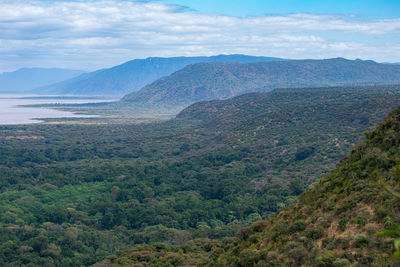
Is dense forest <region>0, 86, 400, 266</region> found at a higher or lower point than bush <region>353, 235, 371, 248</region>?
lower

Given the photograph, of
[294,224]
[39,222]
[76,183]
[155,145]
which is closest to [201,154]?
[155,145]

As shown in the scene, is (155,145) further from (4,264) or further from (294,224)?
(294,224)

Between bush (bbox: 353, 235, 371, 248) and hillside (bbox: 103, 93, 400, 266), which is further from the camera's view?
hillside (bbox: 103, 93, 400, 266)

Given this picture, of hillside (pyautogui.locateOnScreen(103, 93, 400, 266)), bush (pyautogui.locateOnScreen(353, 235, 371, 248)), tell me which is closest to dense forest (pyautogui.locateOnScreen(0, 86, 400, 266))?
hillside (pyautogui.locateOnScreen(103, 93, 400, 266))

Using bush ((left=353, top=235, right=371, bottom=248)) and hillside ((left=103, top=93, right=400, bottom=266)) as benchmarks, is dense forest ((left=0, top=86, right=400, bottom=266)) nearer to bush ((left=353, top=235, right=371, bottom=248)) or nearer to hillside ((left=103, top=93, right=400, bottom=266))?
hillside ((left=103, top=93, right=400, bottom=266))

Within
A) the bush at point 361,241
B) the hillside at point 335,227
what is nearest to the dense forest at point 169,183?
the hillside at point 335,227

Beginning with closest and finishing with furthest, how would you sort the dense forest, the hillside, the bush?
the bush, the hillside, the dense forest

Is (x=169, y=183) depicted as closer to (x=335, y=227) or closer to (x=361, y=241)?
(x=335, y=227)
